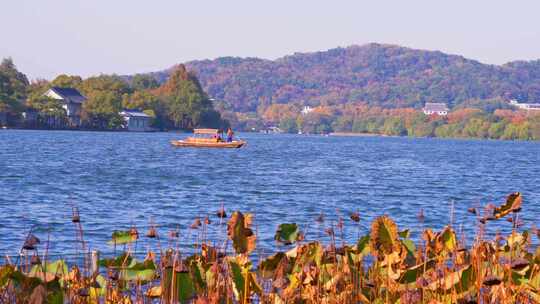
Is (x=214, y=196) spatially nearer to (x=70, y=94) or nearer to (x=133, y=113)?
(x=70, y=94)

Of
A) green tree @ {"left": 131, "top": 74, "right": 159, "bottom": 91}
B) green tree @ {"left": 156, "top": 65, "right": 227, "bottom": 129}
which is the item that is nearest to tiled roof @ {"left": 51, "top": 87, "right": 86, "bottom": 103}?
green tree @ {"left": 156, "top": 65, "right": 227, "bottom": 129}

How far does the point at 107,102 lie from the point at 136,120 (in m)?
13.1

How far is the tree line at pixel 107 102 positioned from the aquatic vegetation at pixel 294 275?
123321 millimetres

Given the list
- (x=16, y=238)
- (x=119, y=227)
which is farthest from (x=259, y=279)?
(x=119, y=227)

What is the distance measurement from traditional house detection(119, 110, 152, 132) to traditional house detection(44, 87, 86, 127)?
786cm

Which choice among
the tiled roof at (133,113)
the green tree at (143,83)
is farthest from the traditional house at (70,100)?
the green tree at (143,83)

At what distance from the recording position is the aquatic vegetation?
6535 millimetres

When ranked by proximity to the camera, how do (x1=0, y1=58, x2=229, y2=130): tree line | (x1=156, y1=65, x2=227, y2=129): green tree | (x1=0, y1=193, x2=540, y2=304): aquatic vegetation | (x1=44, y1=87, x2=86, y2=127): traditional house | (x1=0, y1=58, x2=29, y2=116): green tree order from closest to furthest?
(x1=0, y1=193, x2=540, y2=304): aquatic vegetation
(x1=0, y1=58, x2=29, y2=116): green tree
(x1=0, y1=58, x2=229, y2=130): tree line
(x1=44, y1=87, x2=86, y2=127): traditional house
(x1=156, y1=65, x2=227, y2=129): green tree

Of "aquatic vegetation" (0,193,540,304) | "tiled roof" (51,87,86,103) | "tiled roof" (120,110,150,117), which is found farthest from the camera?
"tiled roof" (120,110,150,117)

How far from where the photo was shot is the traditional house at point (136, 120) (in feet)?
511

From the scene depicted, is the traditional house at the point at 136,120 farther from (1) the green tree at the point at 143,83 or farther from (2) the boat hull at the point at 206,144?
(2) the boat hull at the point at 206,144

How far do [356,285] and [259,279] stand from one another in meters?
0.72

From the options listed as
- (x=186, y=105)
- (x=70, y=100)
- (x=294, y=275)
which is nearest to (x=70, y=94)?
(x=70, y=100)

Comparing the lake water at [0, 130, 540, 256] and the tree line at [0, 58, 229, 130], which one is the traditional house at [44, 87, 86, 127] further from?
the lake water at [0, 130, 540, 256]
